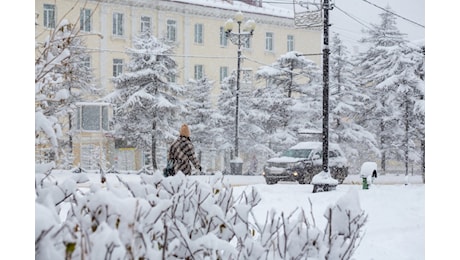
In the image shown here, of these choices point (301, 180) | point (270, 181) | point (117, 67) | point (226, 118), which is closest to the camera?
point (117, 67)

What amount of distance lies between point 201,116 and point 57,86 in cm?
164

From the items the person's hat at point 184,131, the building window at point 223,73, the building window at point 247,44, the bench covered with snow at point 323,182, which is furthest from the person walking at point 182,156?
the bench covered with snow at point 323,182

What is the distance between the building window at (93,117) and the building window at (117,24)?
36cm

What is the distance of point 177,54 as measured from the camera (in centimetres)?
308

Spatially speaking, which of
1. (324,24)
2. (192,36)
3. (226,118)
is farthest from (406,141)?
(192,36)

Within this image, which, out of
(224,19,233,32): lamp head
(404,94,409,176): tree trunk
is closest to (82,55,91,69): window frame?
(224,19,233,32): lamp head

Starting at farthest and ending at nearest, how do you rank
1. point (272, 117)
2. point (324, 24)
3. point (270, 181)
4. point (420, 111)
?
point (272, 117) → point (324, 24) → point (270, 181) → point (420, 111)

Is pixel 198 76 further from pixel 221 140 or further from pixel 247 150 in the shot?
pixel 247 150

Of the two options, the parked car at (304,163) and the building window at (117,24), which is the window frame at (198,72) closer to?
the building window at (117,24)

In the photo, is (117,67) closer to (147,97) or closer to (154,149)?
(154,149)

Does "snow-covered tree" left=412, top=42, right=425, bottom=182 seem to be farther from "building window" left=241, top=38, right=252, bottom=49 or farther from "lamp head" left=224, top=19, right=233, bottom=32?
"lamp head" left=224, top=19, right=233, bottom=32

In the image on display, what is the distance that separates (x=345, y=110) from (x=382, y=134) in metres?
0.41

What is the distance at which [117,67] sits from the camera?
2.95 meters

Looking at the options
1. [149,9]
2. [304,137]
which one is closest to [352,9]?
[304,137]
